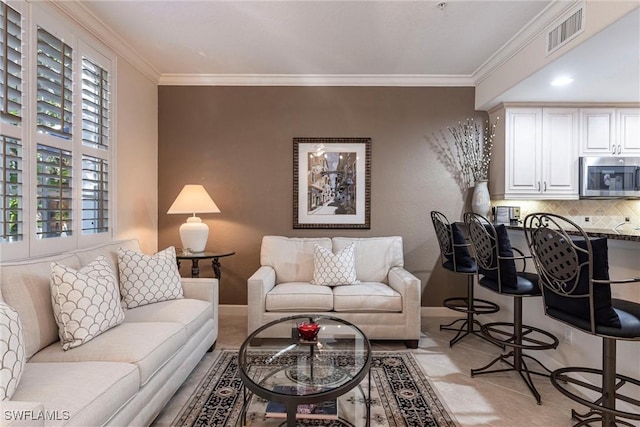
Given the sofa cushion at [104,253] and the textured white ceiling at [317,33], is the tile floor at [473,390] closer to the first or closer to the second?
the sofa cushion at [104,253]

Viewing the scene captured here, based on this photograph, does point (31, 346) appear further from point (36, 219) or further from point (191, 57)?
point (191, 57)

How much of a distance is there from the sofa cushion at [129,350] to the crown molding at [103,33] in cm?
234

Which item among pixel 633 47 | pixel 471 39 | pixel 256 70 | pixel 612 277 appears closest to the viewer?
pixel 612 277

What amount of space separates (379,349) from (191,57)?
11.3ft

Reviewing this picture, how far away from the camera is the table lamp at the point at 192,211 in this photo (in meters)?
3.36

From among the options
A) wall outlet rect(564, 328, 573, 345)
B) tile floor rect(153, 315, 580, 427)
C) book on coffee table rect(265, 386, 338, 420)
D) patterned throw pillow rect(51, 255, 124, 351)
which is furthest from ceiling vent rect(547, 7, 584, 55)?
patterned throw pillow rect(51, 255, 124, 351)

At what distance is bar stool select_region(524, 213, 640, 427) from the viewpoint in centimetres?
155

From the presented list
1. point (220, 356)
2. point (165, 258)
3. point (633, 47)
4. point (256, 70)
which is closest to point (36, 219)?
point (165, 258)

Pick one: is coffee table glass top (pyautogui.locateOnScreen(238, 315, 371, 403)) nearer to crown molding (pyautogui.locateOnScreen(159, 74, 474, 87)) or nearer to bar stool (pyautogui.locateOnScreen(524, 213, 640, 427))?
bar stool (pyautogui.locateOnScreen(524, 213, 640, 427))

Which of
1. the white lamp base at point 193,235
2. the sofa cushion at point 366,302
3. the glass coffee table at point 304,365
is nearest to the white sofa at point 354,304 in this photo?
the sofa cushion at point 366,302

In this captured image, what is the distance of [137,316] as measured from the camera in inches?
90.4

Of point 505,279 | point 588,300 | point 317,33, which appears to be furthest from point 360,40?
point 588,300

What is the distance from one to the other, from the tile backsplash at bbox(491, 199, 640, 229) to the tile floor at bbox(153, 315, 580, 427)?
170cm

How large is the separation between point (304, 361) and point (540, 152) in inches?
131
